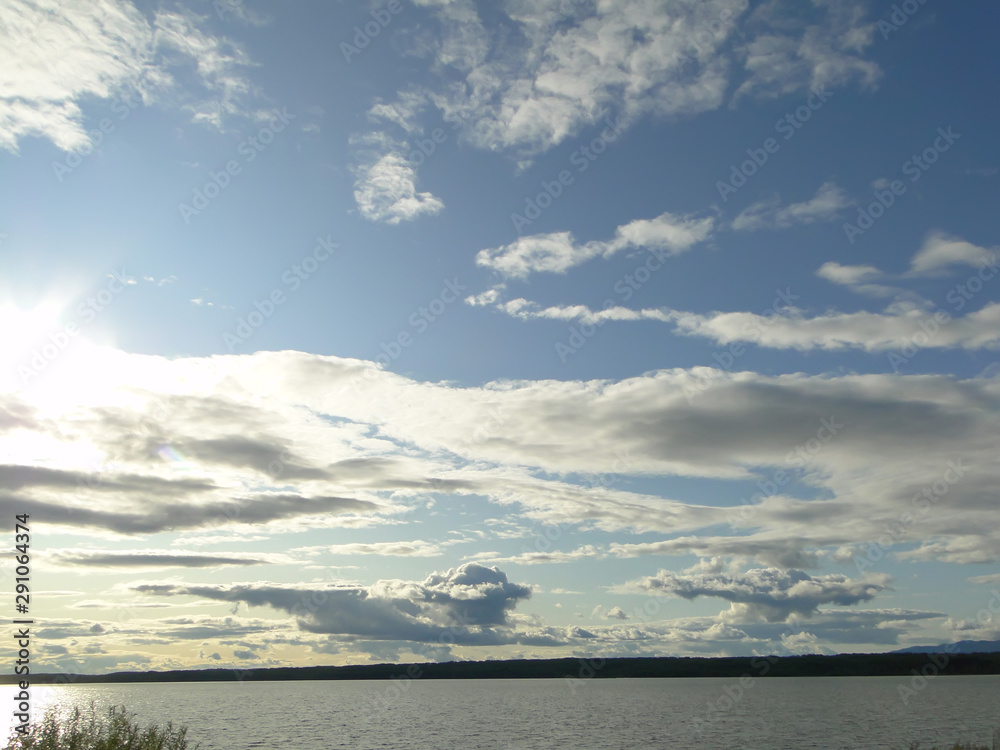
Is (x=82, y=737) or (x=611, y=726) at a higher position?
(x=82, y=737)

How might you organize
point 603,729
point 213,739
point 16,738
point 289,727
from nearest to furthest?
point 16,738 < point 213,739 < point 603,729 < point 289,727

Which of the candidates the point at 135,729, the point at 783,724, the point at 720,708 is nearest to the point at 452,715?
the point at 720,708

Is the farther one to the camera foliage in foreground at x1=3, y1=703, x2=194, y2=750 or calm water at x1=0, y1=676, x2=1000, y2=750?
calm water at x1=0, y1=676, x2=1000, y2=750

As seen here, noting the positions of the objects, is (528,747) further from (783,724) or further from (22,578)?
(22,578)

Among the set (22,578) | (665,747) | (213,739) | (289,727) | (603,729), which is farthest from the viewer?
(289,727)

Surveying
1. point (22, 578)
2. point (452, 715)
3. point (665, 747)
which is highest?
point (22, 578)

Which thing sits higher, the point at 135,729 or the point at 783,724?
the point at 135,729

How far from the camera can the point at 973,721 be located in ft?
337

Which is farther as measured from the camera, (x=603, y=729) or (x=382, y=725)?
(x=382, y=725)

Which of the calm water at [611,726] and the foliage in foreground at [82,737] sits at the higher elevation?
the foliage in foreground at [82,737]

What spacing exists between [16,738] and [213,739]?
80.1 metres

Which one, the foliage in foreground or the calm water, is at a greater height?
the foliage in foreground

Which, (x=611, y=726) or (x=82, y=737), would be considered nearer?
(x=82, y=737)

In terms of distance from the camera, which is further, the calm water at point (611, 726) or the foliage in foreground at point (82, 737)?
the calm water at point (611, 726)
